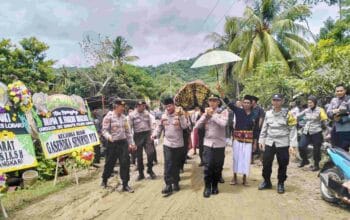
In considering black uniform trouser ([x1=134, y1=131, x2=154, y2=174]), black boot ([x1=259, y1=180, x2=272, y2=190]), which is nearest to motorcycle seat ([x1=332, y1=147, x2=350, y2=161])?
black boot ([x1=259, y1=180, x2=272, y2=190])

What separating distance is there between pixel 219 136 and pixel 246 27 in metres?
18.7

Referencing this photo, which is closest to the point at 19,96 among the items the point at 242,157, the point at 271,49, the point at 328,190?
the point at 242,157

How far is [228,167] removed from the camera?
9.57 m

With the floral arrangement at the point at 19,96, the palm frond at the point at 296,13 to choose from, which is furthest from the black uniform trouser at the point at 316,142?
the palm frond at the point at 296,13

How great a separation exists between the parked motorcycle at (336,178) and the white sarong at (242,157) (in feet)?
4.81

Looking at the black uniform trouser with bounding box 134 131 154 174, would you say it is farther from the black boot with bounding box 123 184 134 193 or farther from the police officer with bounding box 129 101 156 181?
the black boot with bounding box 123 184 134 193

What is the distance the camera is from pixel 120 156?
24.8 ft

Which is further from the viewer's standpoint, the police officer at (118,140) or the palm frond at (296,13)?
the palm frond at (296,13)

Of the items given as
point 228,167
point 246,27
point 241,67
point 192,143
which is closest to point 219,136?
point 228,167

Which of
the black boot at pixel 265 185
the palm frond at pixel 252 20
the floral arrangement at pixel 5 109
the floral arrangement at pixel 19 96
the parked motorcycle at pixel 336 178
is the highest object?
the palm frond at pixel 252 20

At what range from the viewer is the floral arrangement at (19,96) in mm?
6957

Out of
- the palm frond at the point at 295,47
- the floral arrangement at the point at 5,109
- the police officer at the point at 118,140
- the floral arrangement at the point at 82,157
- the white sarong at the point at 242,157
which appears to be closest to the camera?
the floral arrangement at the point at 5,109

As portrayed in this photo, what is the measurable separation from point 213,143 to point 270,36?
1771cm

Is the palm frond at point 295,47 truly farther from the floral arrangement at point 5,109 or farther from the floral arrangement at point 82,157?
the floral arrangement at point 5,109
